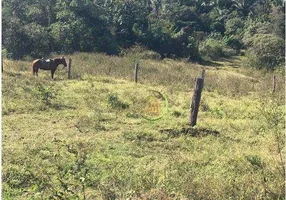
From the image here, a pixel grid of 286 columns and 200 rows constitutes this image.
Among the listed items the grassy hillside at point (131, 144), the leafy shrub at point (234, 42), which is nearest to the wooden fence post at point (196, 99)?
the grassy hillside at point (131, 144)

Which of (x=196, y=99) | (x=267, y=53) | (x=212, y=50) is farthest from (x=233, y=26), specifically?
(x=196, y=99)

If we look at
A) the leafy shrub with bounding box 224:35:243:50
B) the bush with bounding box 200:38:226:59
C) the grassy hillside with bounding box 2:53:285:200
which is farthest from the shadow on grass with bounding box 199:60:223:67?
the grassy hillside with bounding box 2:53:285:200

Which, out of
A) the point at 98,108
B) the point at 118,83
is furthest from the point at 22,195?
the point at 118,83

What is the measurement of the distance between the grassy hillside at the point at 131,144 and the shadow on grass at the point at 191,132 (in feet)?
0.08

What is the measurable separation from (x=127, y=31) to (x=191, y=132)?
76.2 feet

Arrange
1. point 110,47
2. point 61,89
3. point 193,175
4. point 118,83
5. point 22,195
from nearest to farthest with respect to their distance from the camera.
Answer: point 22,195
point 193,175
point 61,89
point 118,83
point 110,47

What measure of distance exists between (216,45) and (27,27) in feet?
55.7

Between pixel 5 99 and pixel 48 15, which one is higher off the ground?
pixel 48 15

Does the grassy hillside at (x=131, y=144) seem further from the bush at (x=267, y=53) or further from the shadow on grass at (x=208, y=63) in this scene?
the shadow on grass at (x=208, y=63)

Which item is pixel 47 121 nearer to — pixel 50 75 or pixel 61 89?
pixel 61 89

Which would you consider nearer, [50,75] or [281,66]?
[50,75]

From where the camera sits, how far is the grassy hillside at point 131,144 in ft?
16.4

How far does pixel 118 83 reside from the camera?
14.7 metres

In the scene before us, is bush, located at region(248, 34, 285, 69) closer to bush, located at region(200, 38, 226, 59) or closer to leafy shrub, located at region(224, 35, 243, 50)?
bush, located at region(200, 38, 226, 59)
